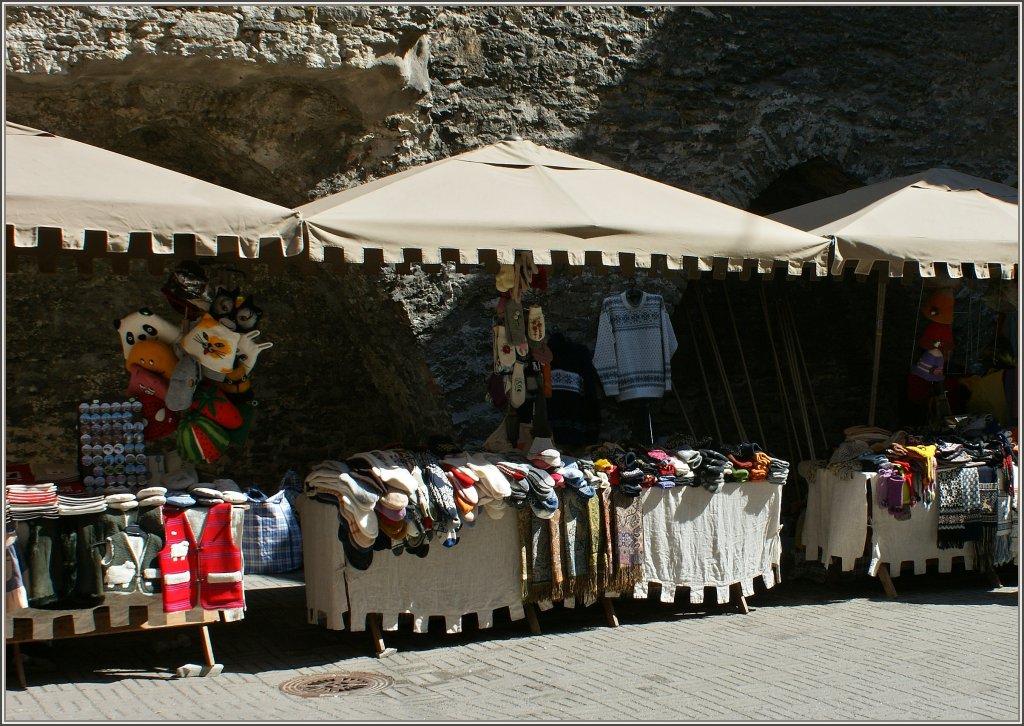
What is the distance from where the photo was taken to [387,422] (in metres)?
8.84

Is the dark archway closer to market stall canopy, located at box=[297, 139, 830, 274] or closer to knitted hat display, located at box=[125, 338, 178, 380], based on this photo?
market stall canopy, located at box=[297, 139, 830, 274]

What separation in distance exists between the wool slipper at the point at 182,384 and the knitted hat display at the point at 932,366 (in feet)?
14.1

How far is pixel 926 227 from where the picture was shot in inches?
238

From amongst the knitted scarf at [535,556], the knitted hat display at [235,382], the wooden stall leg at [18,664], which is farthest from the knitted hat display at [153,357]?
the knitted scarf at [535,556]

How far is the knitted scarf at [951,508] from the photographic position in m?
6.10

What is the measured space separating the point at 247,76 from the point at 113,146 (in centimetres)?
113

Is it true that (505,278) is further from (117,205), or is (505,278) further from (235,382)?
(117,205)

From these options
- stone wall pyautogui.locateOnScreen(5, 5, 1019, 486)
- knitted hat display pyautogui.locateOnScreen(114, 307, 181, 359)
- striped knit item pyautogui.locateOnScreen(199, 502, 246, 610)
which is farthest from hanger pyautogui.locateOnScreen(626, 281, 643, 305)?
striped knit item pyautogui.locateOnScreen(199, 502, 246, 610)

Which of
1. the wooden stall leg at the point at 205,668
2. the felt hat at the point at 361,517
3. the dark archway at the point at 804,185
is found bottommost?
the wooden stall leg at the point at 205,668

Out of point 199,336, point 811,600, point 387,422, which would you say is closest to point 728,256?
point 811,600

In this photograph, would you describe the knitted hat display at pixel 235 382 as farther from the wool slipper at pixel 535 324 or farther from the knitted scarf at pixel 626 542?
the knitted scarf at pixel 626 542

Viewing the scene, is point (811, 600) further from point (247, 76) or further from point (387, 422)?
point (247, 76)

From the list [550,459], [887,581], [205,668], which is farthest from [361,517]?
[887,581]

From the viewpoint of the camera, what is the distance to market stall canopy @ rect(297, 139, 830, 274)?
4.97 meters
